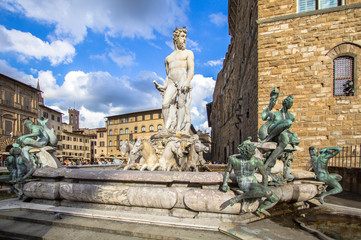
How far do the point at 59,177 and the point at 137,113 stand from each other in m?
48.4

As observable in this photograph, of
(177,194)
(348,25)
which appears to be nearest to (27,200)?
(177,194)

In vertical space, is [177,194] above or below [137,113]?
below

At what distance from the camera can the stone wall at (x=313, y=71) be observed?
30.7ft

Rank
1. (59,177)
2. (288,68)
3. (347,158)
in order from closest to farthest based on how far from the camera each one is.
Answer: (59,177) < (347,158) < (288,68)

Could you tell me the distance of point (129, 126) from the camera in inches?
2066

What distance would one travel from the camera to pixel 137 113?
170 feet

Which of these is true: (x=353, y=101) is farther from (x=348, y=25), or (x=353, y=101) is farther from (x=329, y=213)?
(x=329, y=213)

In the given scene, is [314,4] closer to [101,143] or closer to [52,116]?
[52,116]

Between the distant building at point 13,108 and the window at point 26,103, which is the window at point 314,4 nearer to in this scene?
the distant building at point 13,108

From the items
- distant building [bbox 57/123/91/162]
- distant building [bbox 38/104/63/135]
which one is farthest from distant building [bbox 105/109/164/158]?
distant building [bbox 38/104/63/135]

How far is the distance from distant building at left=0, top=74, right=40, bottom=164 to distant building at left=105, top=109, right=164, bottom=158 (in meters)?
18.2

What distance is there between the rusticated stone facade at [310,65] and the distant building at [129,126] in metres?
38.7

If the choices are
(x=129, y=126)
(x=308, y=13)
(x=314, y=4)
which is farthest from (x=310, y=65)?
(x=129, y=126)

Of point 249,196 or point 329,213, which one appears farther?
point 329,213
